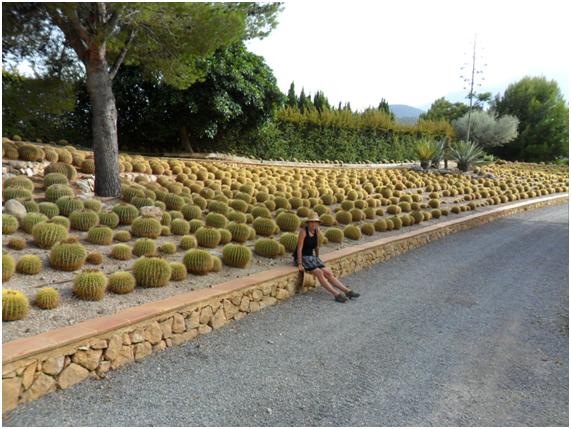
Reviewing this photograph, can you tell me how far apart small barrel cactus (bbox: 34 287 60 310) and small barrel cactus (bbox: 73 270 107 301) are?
27 centimetres

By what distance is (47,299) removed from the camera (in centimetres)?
435

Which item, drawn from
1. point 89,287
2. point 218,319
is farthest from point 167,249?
point 89,287

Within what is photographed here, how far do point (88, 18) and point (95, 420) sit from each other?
7.21m

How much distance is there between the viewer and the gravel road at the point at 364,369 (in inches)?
136

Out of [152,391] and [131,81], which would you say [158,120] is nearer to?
[131,81]

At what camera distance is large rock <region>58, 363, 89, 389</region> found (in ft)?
11.8

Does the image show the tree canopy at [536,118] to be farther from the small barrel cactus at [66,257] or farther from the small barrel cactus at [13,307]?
the small barrel cactus at [13,307]

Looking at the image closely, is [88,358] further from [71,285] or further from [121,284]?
[71,285]

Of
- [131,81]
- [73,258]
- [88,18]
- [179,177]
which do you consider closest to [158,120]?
[131,81]

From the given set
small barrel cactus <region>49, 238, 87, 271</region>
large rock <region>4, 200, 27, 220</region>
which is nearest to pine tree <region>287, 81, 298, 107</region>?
large rock <region>4, 200, 27, 220</region>

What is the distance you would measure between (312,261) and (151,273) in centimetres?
217

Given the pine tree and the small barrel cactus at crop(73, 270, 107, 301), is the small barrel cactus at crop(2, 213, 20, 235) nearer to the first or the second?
the small barrel cactus at crop(73, 270, 107, 301)

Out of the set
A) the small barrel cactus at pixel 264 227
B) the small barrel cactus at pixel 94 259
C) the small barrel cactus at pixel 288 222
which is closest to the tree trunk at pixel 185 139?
the small barrel cactus at pixel 288 222

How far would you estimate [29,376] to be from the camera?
340cm
